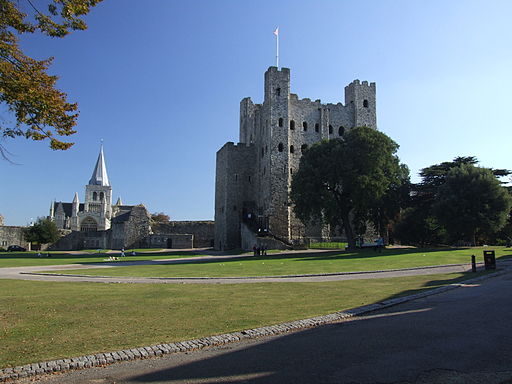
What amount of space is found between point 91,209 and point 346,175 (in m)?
82.0

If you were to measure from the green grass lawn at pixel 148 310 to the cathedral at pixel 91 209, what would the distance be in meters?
88.4

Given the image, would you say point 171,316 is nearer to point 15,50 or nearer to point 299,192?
point 15,50

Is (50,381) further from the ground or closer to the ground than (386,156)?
closer to the ground

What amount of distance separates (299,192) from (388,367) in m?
30.4

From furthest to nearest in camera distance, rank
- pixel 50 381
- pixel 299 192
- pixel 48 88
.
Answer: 1. pixel 299 192
2. pixel 48 88
3. pixel 50 381

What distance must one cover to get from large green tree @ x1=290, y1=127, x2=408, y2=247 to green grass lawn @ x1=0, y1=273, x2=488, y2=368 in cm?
1988

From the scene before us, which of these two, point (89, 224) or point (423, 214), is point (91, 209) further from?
point (423, 214)

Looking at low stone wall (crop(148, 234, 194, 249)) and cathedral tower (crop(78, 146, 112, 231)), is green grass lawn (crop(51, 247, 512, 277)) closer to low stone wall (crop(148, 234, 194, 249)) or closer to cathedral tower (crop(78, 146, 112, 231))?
low stone wall (crop(148, 234, 194, 249))

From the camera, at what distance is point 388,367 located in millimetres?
5129

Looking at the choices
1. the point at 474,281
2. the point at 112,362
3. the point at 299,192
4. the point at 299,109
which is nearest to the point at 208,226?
the point at 299,109

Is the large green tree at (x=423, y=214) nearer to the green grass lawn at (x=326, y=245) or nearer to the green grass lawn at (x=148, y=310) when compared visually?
the green grass lawn at (x=326, y=245)

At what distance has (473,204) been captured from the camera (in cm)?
3388

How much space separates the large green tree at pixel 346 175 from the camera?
112 feet

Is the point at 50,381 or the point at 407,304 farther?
the point at 407,304
